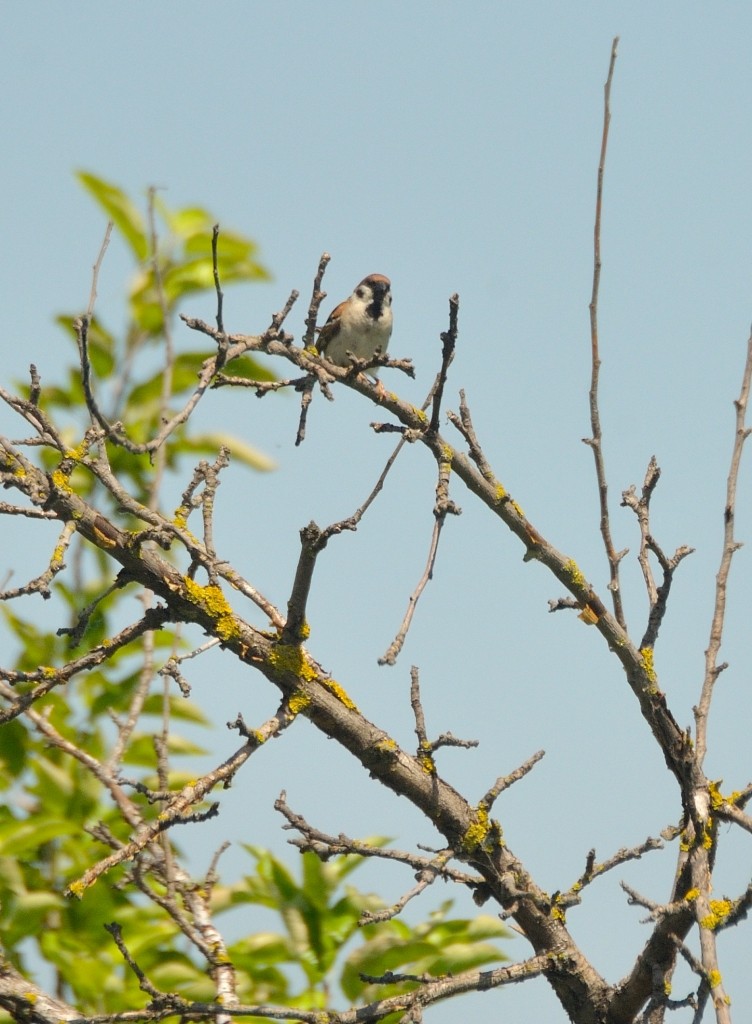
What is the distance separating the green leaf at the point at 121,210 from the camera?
19.9ft

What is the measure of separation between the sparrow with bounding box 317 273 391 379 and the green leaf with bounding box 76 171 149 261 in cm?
168

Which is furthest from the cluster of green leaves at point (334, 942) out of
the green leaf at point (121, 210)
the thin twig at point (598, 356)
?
the green leaf at point (121, 210)

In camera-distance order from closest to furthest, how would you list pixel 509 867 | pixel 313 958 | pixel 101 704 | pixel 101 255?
1. pixel 509 867
2. pixel 101 255
3. pixel 313 958
4. pixel 101 704

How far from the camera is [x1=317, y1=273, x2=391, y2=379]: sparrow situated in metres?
7.70

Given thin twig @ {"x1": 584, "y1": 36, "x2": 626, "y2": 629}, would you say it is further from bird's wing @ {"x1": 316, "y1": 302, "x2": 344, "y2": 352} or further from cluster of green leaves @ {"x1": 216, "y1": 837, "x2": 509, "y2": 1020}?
bird's wing @ {"x1": 316, "y1": 302, "x2": 344, "y2": 352}

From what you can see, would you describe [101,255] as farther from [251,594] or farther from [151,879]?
[151,879]

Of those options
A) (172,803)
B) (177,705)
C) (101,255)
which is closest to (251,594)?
(172,803)

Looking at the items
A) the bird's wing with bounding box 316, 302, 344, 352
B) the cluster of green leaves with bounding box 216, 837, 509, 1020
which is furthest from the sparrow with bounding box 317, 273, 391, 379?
the cluster of green leaves with bounding box 216, 837, 509, 1020

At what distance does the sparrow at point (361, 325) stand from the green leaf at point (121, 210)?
1681mm

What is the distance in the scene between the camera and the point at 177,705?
529 centimetres

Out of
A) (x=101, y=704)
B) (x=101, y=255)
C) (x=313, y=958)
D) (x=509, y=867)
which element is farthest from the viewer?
(x=101, y=704)

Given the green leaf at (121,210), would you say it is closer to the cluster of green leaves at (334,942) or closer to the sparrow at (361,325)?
the sparrow at (361,325)

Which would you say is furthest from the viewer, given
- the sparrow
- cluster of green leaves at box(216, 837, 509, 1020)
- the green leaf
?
the sparrow

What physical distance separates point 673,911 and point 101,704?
2.73 meters
